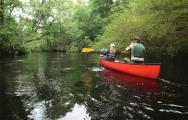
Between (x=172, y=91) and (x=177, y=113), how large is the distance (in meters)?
3.33

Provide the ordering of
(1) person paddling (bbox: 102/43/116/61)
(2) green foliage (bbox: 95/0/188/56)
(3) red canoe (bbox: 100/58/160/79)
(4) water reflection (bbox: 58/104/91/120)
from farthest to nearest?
1. (2) green foliage (bbox: 95/0/188/56)
2. (1) person paddling (bbox: 102/43/116/61)
3. (3) red canoe (bbox: 100/58/160/79)
4. (4) water reflection (bbox: 58/104/91/120)

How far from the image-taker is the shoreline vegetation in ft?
77.0

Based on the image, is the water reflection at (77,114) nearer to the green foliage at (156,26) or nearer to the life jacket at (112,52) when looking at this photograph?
the life jacket at (112,52)

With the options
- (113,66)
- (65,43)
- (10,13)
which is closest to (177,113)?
(113,66)

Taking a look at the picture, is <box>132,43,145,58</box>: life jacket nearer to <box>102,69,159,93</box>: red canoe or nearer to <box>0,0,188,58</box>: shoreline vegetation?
<box>102,69,159,93</box>: red canoe

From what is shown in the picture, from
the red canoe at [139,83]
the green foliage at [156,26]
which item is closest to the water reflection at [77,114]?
the red canoe at [139,83]

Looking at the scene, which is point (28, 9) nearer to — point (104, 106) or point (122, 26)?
point (122, 26)

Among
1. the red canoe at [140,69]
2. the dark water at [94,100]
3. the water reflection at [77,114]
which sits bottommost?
the water reflection at [77,114]

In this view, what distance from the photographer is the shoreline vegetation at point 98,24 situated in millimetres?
23469

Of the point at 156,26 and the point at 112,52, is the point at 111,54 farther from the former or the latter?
the point at 156,26

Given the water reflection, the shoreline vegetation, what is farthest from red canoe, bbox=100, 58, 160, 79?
the shoreline vegetation

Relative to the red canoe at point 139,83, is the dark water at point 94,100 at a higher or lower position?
lower

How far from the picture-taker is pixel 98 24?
60.8 metres

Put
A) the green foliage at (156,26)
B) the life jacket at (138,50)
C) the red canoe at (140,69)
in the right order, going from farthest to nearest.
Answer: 1. the green foliage at (156,26)
2. the life jacket at (138,50)
3. the red canoe at (140,69)
